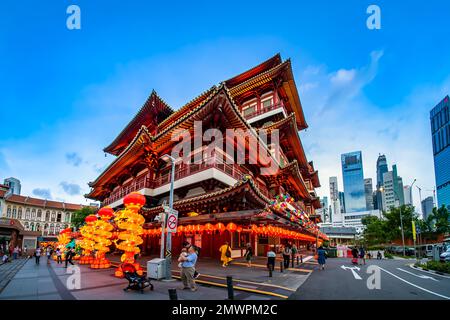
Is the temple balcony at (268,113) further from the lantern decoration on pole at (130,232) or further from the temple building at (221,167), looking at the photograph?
the lantern decoration on pole at (130,232)

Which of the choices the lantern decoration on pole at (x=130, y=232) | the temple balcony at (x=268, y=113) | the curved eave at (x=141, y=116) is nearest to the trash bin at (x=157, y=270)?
the lantern decoration on pole at (x=130, y=232)

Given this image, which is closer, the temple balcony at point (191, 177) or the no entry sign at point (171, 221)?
the no entry sign at point (171, 221)

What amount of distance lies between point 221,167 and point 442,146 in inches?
6846

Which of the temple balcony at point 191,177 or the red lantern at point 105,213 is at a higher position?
the temple balcony at point 191,177

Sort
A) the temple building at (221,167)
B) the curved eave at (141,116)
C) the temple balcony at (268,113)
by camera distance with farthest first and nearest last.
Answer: the temple balcony at (268,113), the curved eave at (141,116), the temple building at (221,167)

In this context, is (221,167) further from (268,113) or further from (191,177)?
(268,113)

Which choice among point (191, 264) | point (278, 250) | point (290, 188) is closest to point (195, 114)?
point (191, 264)

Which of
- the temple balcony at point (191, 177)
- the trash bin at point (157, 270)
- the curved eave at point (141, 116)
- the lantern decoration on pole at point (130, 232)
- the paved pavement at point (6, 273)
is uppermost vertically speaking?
the curved eave at point (141, 116)

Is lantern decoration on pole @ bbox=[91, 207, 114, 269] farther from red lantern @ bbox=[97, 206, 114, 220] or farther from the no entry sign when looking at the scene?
the no entry sign

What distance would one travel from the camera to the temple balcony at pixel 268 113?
25047 millimetres

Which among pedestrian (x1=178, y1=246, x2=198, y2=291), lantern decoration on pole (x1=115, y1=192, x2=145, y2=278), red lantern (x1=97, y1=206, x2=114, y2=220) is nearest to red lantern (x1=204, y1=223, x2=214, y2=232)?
lantern decoration on pole (x1=115, y1=192, x2=145, y2=278)

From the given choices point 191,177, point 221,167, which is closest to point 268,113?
point 221,167

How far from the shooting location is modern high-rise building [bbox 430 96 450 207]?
12356 cm

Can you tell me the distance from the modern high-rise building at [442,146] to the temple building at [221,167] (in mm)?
135447
